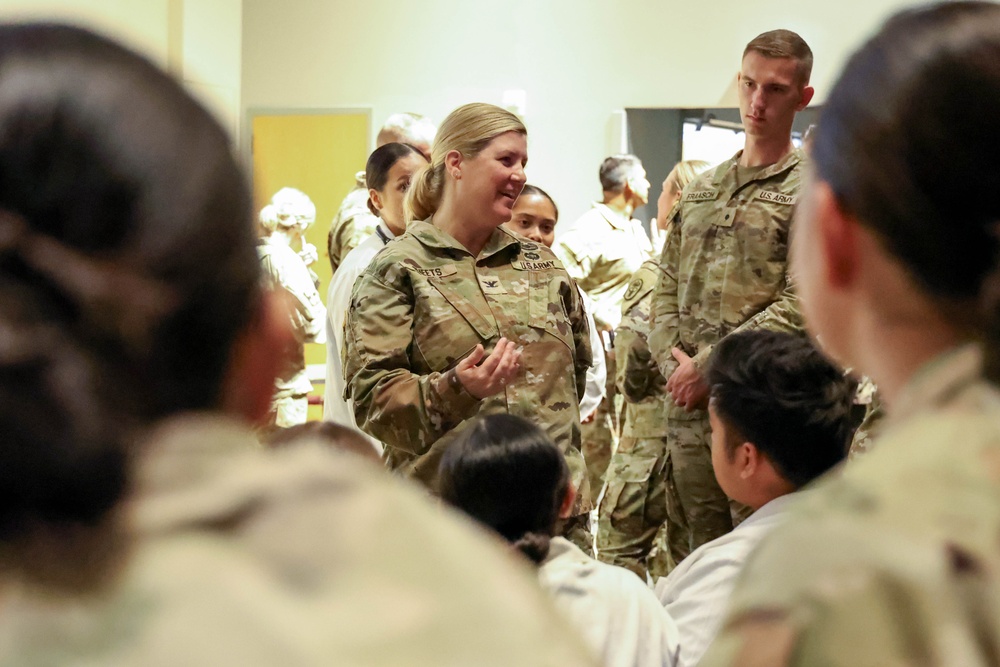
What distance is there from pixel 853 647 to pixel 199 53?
733 centimetres

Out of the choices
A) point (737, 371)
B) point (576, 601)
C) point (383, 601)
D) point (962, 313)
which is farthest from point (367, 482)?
point (737, 371)

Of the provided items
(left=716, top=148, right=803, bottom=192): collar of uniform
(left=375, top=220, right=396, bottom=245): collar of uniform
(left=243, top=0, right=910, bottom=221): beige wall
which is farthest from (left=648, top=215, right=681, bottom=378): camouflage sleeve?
(left=243, top=0, right=910, bottom=221): beige wall

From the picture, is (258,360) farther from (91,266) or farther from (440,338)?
(440,338)

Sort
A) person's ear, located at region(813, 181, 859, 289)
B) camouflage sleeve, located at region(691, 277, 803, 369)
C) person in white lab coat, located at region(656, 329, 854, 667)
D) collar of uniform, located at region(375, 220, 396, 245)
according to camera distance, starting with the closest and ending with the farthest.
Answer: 1. person's ear, located at region(813, 181, 859, 289)
2. person in white lab coat, located at region(656, 329, 854, 667)
3. camouflage sleeve, located at region(691, 277, 803, 369)
4. collar of uniform, located at region(375, 220, 396, 245)

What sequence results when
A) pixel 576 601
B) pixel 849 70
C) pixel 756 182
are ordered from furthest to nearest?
pixel 756 182 < pixel 576 601 < pixel 849 70

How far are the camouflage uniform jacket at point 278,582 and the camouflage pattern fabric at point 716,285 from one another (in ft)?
7.94

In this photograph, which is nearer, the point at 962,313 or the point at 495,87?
the point at 962,313

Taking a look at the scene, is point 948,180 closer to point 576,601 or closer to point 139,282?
point 139,282

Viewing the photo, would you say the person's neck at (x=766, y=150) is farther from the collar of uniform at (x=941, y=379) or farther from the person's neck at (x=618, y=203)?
the person's neck at (x=618, y=203)

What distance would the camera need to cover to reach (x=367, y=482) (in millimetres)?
692

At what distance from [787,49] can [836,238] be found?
2388 millimetres

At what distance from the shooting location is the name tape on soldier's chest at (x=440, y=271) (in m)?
2.71

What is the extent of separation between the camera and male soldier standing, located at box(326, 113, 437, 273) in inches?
174

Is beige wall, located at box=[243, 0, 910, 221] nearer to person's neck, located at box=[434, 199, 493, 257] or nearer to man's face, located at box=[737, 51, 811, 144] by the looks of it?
man's face, located at box=[737, 51, 811, 144]
